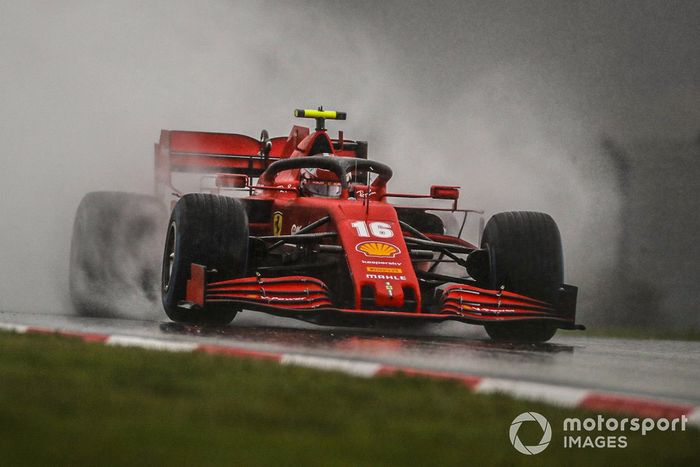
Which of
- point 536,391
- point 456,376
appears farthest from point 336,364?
point 536,391

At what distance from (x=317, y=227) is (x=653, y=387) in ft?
14.5

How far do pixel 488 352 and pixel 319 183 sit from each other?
150 inches

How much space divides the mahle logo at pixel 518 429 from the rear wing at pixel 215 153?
8.25m

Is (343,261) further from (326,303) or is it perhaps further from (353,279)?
(326,303)

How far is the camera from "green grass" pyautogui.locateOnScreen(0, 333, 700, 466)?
12.8ft

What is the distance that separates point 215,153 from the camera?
525 inches

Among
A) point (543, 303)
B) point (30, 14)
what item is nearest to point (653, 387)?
point (543, 303)

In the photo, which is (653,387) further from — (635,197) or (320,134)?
(635,197)

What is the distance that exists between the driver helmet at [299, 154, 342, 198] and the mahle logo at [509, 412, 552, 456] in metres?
6.57

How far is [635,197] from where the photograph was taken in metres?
17.1

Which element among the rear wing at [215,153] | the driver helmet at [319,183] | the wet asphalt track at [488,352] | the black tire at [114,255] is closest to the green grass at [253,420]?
the wet asphalt track at [488,352]

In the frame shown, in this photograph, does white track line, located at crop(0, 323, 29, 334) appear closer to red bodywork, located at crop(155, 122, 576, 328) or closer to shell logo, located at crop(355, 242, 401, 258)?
red bodywork, located at crop(155, 122, 576, 328)

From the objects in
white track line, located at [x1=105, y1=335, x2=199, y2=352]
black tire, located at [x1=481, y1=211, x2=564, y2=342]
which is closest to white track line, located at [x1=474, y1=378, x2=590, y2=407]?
white track line, located at [x1=105, y1=335, x2=199, y2=352]

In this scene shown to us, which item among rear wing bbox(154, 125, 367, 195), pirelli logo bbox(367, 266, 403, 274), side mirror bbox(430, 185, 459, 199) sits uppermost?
rear wing bbox(154, 125, 367, 195)
